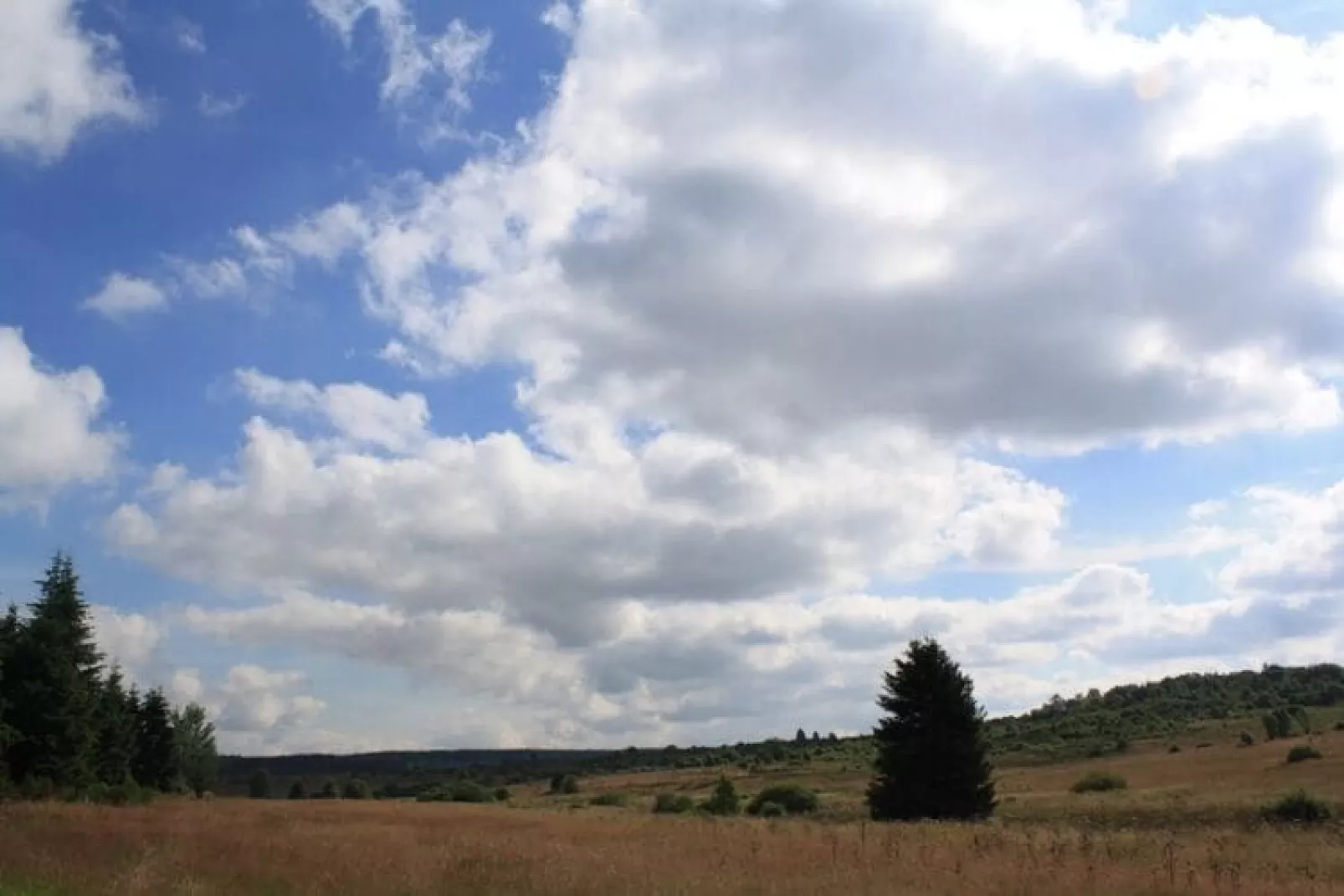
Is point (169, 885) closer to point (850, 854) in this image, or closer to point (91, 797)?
point (850, 854)

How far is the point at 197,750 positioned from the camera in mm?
89625

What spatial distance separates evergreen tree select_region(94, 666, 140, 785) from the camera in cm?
5700

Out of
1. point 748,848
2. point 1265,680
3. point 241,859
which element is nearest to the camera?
point 241,859

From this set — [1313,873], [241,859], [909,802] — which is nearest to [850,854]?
[1313,873]

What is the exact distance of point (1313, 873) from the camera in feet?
45.8

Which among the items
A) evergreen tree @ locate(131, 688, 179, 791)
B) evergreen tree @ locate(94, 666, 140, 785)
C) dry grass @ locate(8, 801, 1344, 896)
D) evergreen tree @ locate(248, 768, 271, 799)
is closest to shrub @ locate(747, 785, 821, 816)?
dry grass @ locate(8, 801, 1344, 896)

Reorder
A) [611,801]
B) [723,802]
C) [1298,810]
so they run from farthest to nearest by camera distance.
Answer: [611,801] < [723,802] < [1298,810]

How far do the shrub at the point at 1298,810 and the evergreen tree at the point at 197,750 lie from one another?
7155cm

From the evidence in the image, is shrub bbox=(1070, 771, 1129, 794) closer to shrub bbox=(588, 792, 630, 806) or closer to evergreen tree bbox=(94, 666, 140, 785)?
shrub bbox=(588, 792, 630, 806)

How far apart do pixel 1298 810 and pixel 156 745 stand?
64624 millimetres

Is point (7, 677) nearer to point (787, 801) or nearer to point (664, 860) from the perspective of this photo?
point (787, 801)

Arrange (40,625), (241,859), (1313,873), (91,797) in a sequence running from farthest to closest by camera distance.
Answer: (40,625), (91,797), (241,859), (1313,873)

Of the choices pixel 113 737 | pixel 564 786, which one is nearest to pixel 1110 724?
pixel 564 786

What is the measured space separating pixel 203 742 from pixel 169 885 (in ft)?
288
